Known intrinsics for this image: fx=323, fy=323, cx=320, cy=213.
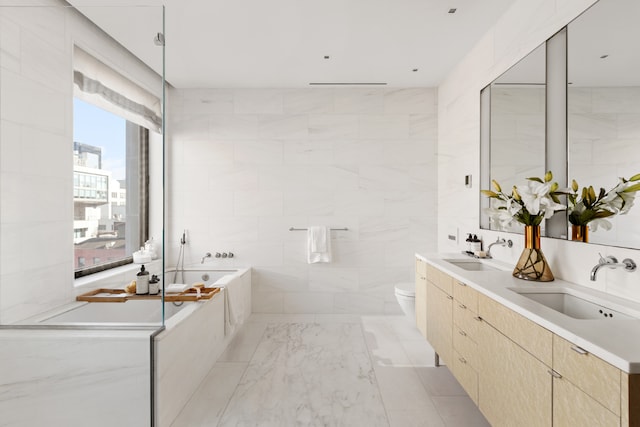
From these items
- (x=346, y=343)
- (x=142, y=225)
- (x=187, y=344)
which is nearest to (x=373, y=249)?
(x=346, y=343)

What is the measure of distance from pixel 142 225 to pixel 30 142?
675 millimetres

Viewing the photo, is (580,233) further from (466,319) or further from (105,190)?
(105,190)

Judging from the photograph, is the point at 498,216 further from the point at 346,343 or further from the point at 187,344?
the point at 187,344

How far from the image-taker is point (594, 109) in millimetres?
1542

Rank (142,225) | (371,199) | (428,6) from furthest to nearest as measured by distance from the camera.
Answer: (371,199)
(428,6)
(142,225)

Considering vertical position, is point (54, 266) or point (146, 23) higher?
point (146, 23)

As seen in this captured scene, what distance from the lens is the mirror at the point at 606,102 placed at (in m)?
1.35

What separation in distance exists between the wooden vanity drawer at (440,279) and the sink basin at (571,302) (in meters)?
0.49

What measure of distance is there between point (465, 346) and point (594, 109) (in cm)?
134

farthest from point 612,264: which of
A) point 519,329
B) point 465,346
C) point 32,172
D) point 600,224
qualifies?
point 32,172

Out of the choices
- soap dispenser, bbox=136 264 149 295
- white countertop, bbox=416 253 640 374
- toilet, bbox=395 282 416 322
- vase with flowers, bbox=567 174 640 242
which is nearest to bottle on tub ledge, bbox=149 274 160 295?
soap dispenser, bbox=136 264 149 295

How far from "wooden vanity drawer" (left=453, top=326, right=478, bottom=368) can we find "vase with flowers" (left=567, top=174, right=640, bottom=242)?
0.74 meters

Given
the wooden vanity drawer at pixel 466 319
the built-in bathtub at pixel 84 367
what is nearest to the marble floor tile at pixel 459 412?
the wooden vanity drawer at pixel 466 319

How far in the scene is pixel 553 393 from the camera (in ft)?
3.46
